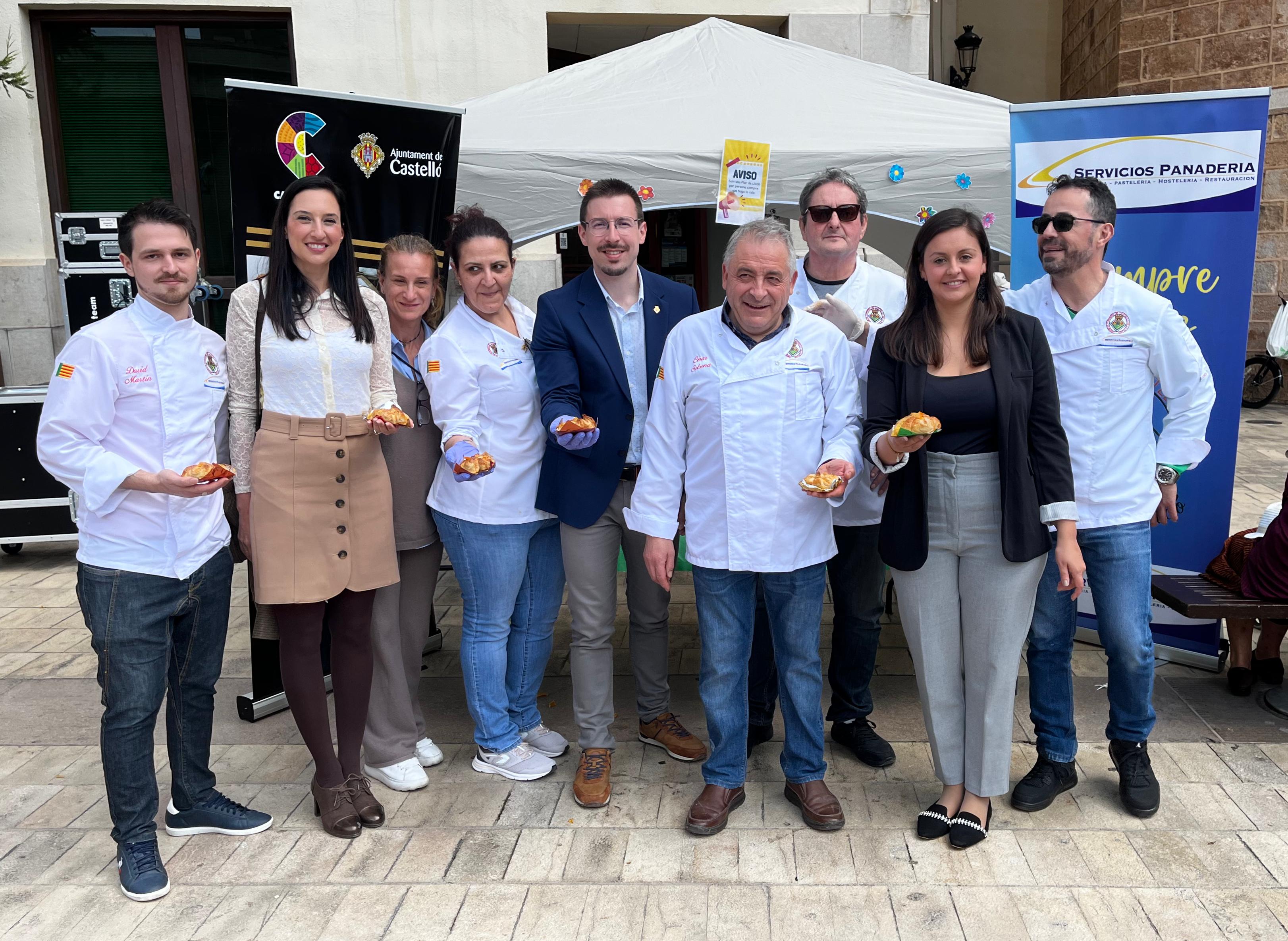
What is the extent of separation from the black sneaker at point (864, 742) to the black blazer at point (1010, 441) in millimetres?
991

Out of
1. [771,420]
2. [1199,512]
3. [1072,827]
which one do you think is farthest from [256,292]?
[1199,512]

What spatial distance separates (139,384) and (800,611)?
2.05m

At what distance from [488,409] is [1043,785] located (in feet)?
7.36

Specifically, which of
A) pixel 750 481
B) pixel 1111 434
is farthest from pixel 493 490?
pixel 1111 434

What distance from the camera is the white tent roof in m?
4.59

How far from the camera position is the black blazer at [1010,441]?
2867 millimetres

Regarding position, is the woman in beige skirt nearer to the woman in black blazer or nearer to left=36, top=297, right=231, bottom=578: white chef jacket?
left=36, top=297, right=231, bottom=578: white chef jacket

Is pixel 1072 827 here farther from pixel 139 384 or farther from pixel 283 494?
pixel 139 384

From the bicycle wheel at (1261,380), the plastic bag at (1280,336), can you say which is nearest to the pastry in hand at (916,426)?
the plastic bag at (1280,336)

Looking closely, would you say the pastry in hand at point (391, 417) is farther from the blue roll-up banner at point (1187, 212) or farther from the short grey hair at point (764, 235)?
the blue roll-up banner at point (1187, 212)

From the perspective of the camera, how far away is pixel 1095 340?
126 inches

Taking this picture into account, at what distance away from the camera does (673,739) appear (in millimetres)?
3764

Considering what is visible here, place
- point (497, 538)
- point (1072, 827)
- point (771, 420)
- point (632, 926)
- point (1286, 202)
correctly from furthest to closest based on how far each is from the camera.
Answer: point (1286, 202), point (497, 538), point (1072, 827), point (771, 420), point (632, 926)

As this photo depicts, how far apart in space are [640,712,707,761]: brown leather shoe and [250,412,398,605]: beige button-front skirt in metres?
1.29
